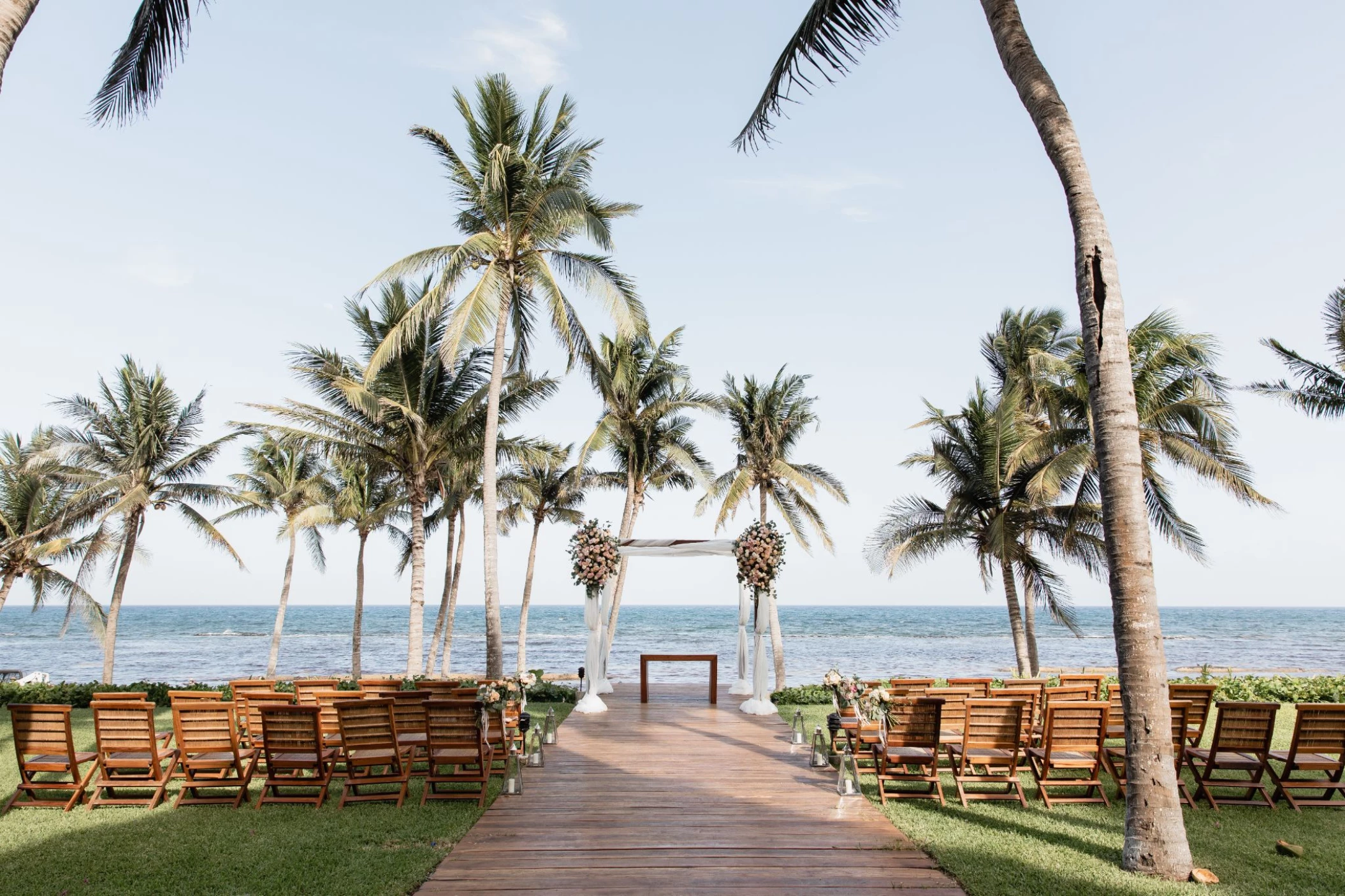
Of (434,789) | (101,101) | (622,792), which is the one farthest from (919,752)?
(101,101)

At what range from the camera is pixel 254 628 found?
79.1 m

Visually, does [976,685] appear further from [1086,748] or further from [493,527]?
[493,527]

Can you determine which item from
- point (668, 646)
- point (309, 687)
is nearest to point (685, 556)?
point (309, 687)

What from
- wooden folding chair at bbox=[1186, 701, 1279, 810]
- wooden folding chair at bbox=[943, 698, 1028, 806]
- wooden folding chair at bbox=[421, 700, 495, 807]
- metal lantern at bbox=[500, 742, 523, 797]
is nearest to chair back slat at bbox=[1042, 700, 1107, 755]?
wooden folding chair at bbox=[943, 698, 1028, 806]

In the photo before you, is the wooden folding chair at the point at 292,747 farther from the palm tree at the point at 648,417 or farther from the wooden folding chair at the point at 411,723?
the palm tree at the point at 648,417

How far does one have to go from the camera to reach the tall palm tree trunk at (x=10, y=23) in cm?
427

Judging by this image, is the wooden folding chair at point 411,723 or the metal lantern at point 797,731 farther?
the metal lantern at point 797,731

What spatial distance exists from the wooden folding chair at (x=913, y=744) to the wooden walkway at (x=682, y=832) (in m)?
0.50

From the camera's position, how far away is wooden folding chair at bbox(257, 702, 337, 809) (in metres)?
7.45

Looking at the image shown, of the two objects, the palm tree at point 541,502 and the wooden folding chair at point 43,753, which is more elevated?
the palm tree at point 541,502

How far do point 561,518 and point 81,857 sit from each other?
20.0m

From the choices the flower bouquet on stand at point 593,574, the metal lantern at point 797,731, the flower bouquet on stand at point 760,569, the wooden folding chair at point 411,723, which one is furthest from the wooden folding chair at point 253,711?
the flower bouquet on stand at point 760,569

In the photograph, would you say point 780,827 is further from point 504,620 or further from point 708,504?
point 504,620

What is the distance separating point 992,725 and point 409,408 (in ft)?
44.6
